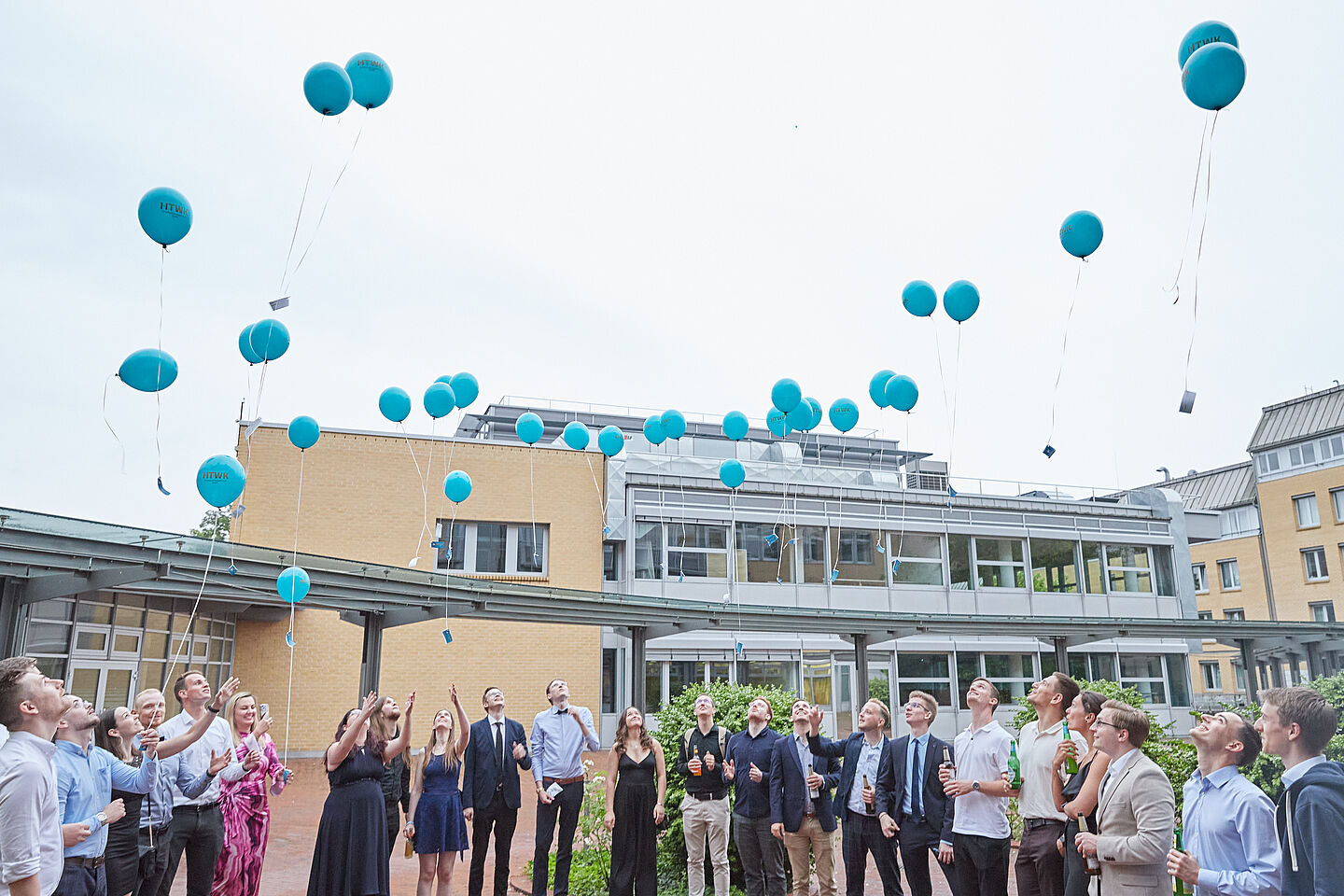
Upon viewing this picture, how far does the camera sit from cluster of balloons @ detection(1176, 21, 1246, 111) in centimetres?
561

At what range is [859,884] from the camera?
269 inches

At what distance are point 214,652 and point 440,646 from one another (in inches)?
218

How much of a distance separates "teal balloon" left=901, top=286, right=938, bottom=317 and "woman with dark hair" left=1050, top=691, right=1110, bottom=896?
512 centimetres

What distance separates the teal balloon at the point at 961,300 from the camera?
9312 millimetres

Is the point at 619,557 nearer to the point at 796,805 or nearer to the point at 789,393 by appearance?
the point at 789,393

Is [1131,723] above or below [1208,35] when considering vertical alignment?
below

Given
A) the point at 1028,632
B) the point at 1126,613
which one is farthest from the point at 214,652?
the point at 1126,613

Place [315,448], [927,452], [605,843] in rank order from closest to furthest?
[605,843] → [315,448] → [927,452]

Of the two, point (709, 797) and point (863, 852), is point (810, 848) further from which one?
point (709, 797)

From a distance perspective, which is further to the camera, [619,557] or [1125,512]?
[1125,512]

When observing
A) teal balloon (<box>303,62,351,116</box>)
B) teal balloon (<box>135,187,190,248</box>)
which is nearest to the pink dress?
teal balloon (<box>135,187,190,248</box>)

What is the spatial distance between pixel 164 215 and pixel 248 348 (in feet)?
6.36

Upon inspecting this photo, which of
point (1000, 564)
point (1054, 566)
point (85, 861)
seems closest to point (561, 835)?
point (85, 861)

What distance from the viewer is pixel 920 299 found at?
9.70 meters
